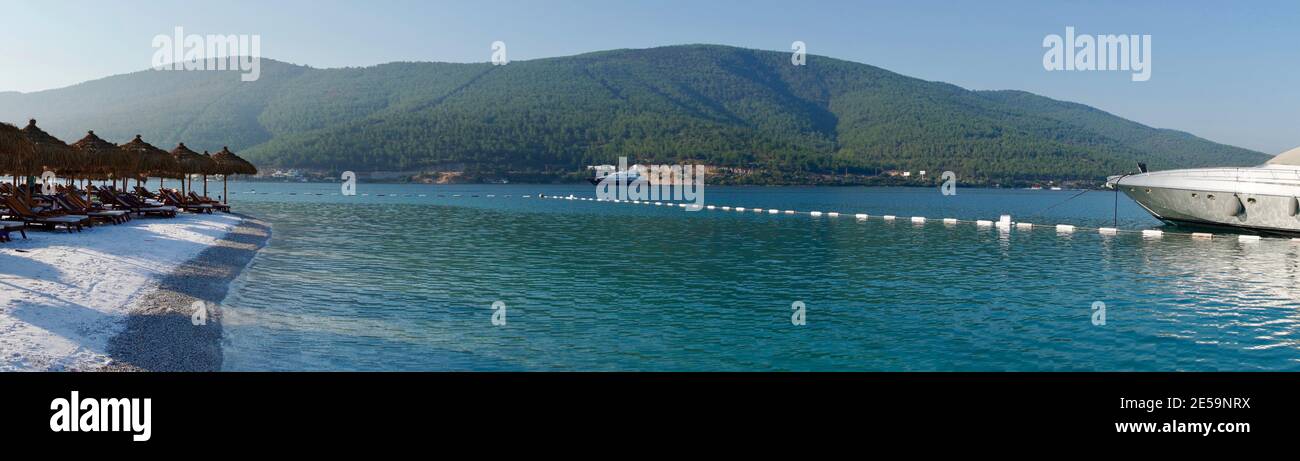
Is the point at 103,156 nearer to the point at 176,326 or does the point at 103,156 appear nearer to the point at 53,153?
the point at 53,153

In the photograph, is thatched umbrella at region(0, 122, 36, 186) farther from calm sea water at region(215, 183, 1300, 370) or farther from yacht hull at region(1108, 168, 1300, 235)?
yacht hull at region(1108, 168, 1300, 235)

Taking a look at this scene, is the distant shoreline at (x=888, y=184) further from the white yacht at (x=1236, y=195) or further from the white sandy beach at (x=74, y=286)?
the white sandy beach at (x=74, y=286)

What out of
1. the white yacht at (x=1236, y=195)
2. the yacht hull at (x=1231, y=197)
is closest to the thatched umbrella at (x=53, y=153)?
the white yacht at (x=1236, y=195)

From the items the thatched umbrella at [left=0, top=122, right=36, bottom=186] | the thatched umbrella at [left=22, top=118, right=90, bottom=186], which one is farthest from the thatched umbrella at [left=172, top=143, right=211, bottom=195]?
the thatched umbrella at [left=0, top=122, right=36, bottom=186]

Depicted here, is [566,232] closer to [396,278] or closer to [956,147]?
[396,278]
